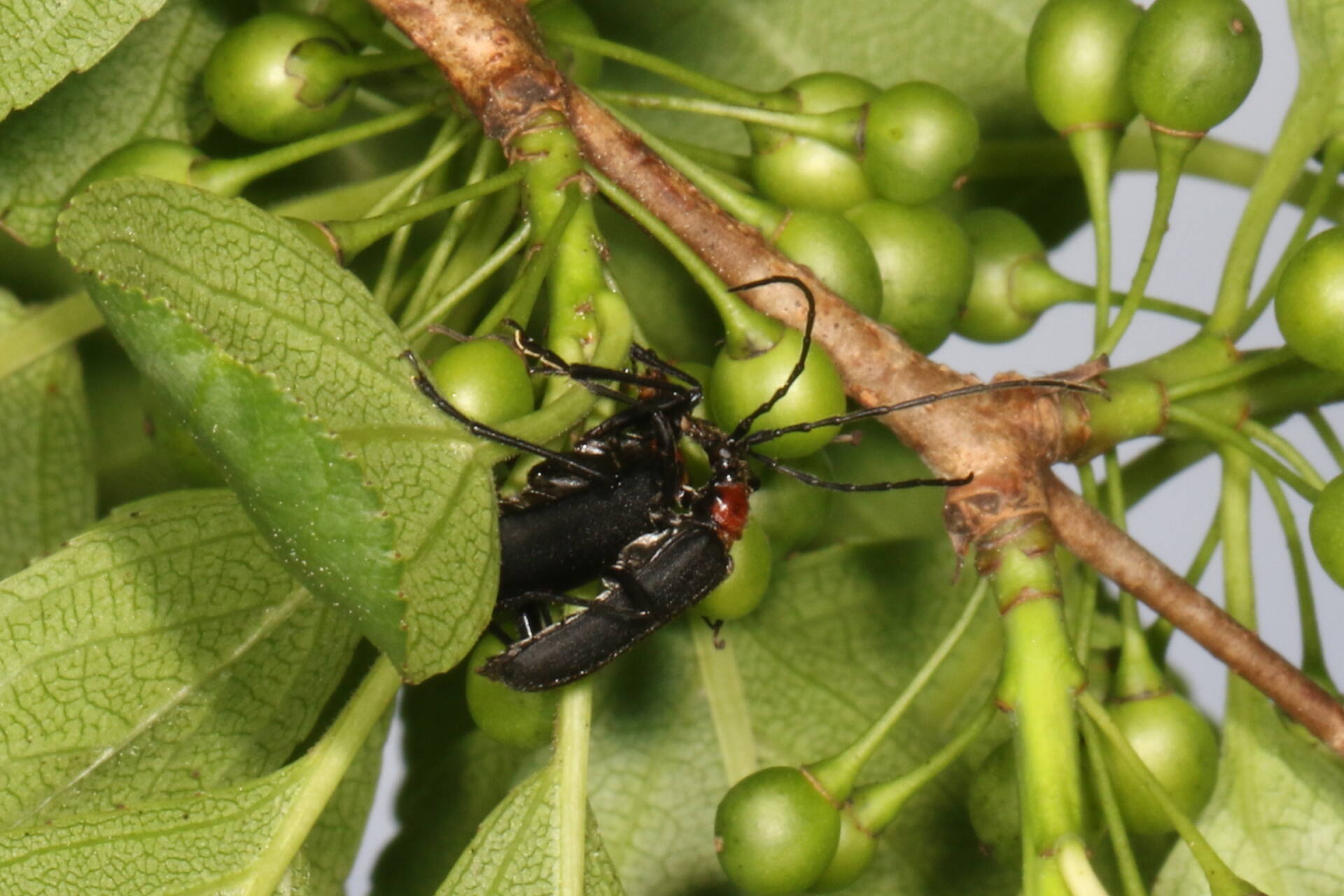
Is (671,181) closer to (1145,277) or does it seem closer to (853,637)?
(1145,277)

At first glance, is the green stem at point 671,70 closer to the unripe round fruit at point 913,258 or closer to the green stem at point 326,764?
the unripe round fruit at point 913,258

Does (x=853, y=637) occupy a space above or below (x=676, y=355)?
below

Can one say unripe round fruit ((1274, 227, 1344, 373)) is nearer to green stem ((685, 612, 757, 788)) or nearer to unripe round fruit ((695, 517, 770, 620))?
unripe round fruit ((695, 517, 770, 620))

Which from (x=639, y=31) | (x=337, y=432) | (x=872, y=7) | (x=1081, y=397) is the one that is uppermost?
(x=872, y=7)

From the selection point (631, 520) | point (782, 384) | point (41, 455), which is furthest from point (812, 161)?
point (41, 455)

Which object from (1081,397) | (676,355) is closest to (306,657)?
(676,355)

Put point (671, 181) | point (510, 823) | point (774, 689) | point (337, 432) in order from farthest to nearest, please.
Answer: point (774, 689)
point (671, 181)
point (510, 823)
point (337, 432)

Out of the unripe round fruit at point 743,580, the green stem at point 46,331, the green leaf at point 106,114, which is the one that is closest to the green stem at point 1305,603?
the unripe round fruit at point 743,580
